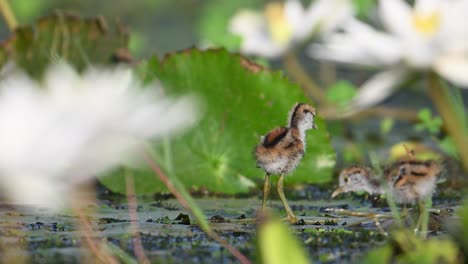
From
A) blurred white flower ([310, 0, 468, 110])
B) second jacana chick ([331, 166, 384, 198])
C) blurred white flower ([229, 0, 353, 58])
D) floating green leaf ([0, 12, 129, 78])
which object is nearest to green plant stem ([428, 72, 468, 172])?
blurred white flower ([310, 0, 468, 110])

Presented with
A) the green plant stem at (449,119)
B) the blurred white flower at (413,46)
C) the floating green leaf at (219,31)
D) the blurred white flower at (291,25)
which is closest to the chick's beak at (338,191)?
the blurred white flower at (413,46)

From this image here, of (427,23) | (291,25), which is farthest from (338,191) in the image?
(291,25)

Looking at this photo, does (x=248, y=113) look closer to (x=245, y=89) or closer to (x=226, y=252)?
(x=245, y=89)

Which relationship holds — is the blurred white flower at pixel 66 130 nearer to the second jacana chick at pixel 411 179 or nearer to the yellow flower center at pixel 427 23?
the yellow flower center at pixel 427 23

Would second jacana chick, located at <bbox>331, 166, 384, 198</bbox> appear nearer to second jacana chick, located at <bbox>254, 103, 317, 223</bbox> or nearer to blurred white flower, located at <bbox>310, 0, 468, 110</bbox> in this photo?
second jacana chick, located at <bbox>254, 103, 317, 223</bbox>

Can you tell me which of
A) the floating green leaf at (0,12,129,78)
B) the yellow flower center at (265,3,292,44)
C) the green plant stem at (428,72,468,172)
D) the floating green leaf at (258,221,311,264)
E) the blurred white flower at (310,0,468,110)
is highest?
the yellow flower center at (265,3,292,44)

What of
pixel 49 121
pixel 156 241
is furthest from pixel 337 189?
pixel 49 121
